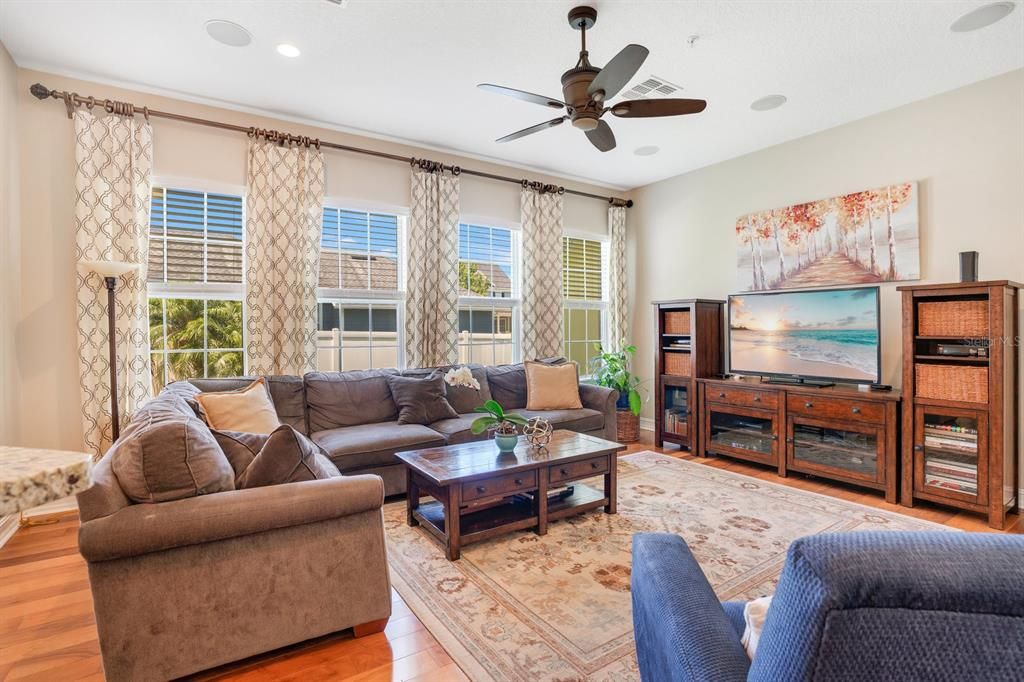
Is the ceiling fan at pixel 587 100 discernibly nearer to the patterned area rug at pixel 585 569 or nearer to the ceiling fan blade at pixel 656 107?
the ceiling fan blade at pixel 656 107

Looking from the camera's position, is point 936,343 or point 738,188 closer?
point 936,343

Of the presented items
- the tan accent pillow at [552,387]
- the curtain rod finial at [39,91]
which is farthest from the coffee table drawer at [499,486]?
the curtain rod finial at [39,91]

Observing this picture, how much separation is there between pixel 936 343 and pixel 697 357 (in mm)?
1824

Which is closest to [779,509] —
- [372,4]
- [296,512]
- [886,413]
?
[886,413]

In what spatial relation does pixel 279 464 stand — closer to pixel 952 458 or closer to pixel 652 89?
pixel 652 89

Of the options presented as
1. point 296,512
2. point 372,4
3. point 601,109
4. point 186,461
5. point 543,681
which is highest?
point 372,4

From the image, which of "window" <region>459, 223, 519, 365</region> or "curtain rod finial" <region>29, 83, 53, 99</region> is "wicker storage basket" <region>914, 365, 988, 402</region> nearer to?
"window" <region>459, 223, 519, 365</region>

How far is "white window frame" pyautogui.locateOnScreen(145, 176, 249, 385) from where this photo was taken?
379 centimetres

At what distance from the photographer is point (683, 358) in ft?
16.8

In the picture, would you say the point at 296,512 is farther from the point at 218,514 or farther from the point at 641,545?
the point at 641,545

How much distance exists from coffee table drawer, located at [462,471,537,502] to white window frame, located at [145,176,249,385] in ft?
7.62

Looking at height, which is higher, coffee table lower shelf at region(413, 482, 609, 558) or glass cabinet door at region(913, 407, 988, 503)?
glass cabinet door at region(913, 407, 988, 503)

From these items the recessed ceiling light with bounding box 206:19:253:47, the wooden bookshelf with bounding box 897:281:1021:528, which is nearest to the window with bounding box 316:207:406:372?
the recessed ceiling light with bounding box 206:19:253:47

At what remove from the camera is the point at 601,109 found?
107 inches
